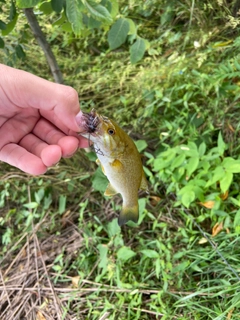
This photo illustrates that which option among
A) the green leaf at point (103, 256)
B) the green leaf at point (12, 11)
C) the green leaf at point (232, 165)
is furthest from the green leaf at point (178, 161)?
the green leaf at point (12, 11)

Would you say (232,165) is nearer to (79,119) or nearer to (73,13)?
(79,119)

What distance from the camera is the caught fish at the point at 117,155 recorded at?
1.26m

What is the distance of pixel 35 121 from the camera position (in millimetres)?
1600

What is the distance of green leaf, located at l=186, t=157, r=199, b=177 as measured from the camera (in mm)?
1970

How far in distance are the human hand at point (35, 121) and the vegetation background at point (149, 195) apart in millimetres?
402

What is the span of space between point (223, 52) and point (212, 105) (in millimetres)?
427

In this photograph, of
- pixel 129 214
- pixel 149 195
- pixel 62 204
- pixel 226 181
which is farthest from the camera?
pixel 62 204

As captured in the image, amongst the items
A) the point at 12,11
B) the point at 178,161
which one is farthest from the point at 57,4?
the point at 178,161

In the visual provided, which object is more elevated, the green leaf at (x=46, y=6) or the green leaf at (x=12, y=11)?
the green leaf at (x=12, y=11)

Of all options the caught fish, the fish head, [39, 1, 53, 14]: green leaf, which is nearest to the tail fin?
the caught fish

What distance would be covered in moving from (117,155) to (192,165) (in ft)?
2.53

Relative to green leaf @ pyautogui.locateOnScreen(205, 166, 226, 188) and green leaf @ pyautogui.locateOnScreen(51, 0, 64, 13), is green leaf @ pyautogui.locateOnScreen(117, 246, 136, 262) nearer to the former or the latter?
green leaf @ pyautogui.locateOnScreen(205, 166, 226, 188)

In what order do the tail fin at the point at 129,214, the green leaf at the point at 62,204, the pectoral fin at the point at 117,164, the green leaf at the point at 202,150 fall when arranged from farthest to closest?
the green leaf at the point at 62,204, the green leaf at the point at 202,150, the tail fin at the point at 129,214, the pectoral fin at the point at 117,164

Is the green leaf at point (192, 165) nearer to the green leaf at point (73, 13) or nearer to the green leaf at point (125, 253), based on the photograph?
the green leaf at point (125, 253)
